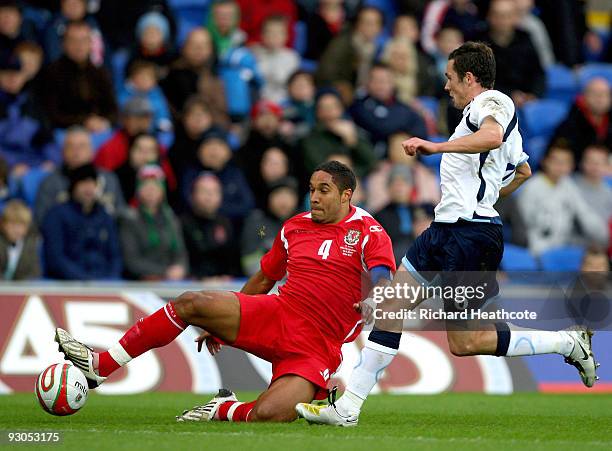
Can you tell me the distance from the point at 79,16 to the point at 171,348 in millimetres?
5494

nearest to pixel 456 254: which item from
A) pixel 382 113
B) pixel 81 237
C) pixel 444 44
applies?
pixel 81 237

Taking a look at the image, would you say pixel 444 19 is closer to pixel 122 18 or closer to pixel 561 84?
pixel 561 84

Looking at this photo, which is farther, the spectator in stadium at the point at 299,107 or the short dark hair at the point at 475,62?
the spectator in stadium at the point at 299,107

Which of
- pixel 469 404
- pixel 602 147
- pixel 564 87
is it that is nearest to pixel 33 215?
pixel 469 404

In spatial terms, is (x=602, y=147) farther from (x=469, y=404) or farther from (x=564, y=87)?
(x=469, y=404)

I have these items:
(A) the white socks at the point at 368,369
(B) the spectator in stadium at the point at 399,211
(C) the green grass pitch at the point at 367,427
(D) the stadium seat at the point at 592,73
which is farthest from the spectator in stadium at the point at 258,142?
(A) the white socks at the point at 368,369

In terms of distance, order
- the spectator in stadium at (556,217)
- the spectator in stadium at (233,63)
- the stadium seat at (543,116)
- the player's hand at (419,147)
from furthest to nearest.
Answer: the stadium seat at (543,116), the spectator in stadium at (233,63), the spectator in stadium at (556,217), the player's hand at (419,147)

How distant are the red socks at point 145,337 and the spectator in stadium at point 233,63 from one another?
784 centimetres

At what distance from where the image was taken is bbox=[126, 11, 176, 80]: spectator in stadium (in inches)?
603

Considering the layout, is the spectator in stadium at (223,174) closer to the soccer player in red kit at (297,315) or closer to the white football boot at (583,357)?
the soccer player in red kit at (297,315)

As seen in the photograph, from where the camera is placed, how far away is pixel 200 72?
50.6 ft

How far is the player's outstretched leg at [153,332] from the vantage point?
26.6 ft

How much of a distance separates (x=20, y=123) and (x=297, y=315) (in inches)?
264

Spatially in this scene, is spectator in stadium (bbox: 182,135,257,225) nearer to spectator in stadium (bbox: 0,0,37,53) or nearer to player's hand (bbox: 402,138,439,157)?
spectator in stadium (bbox: 0,0,37,53)
